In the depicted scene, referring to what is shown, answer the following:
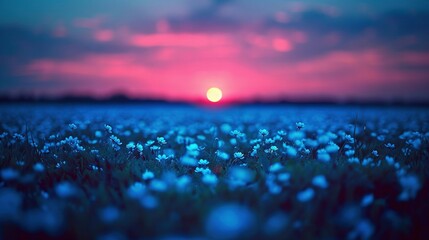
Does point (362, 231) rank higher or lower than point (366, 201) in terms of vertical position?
lower

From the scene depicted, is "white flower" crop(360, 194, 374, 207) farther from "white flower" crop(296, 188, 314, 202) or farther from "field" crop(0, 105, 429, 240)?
"white flower" crop(296, 188, 314, 202)

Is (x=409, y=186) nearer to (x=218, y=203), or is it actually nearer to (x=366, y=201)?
(x=366, y=201)

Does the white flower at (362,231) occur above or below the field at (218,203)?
below

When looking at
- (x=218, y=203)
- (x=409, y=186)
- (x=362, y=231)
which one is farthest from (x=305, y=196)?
(x=409, y=186)

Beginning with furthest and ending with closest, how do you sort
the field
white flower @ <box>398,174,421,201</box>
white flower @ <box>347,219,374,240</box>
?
white flower @ <box>398,174,421,201</box> < white flower @ <box>347,219,374,240</box> < the field

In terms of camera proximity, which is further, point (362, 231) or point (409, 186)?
point (409, 186)

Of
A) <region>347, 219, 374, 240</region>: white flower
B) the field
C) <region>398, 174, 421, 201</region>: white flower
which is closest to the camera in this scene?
the field

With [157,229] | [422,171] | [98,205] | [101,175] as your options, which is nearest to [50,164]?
[101,175]

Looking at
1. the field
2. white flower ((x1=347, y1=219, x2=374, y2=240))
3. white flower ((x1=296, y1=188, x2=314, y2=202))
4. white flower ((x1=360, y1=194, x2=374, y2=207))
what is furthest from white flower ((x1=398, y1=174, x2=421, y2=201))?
white flower ((x1=296, y1=188, x2=314, y2=202))

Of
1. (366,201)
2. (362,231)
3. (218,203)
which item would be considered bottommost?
(362,231)

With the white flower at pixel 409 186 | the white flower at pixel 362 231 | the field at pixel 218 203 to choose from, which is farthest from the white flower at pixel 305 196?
the white flower at pixel 409 186

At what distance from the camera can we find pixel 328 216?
256 centimetres

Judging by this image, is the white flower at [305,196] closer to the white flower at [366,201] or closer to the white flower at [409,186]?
the white flower at [366,201]

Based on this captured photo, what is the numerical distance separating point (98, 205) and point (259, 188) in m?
1.40
